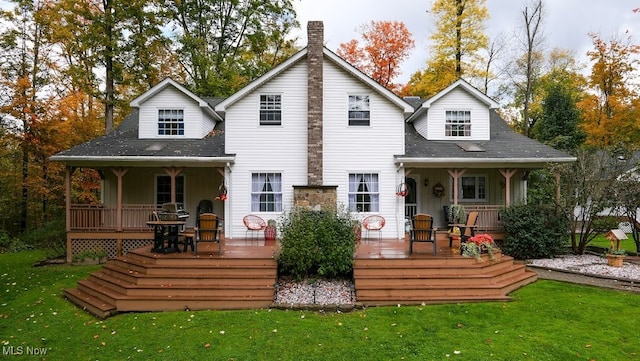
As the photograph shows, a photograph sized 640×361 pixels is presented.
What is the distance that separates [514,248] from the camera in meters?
13.1

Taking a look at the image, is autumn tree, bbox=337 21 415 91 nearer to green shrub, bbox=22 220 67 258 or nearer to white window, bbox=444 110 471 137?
white window, bbox=444 110 471 137

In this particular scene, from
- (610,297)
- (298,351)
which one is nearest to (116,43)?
(298,351)

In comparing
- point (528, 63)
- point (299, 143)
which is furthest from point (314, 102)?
point (528, 63)

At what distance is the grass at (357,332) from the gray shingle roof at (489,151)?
18.5 ft

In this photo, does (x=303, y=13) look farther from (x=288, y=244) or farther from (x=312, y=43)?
(x=288, y=244)

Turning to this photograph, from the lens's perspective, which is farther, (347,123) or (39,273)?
(347,123)

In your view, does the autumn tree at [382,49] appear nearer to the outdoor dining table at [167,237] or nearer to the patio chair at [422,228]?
the patio chair at [422,228]

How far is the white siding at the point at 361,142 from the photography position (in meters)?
14.0

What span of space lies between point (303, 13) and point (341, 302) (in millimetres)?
23456

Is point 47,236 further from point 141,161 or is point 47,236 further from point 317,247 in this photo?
point 317,247

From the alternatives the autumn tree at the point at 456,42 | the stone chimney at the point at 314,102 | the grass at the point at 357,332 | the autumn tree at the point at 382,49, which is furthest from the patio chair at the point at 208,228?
the autumn tree at the point at 382,49

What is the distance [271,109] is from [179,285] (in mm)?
7251

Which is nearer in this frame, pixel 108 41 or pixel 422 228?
pixel 422 228

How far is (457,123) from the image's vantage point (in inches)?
631
